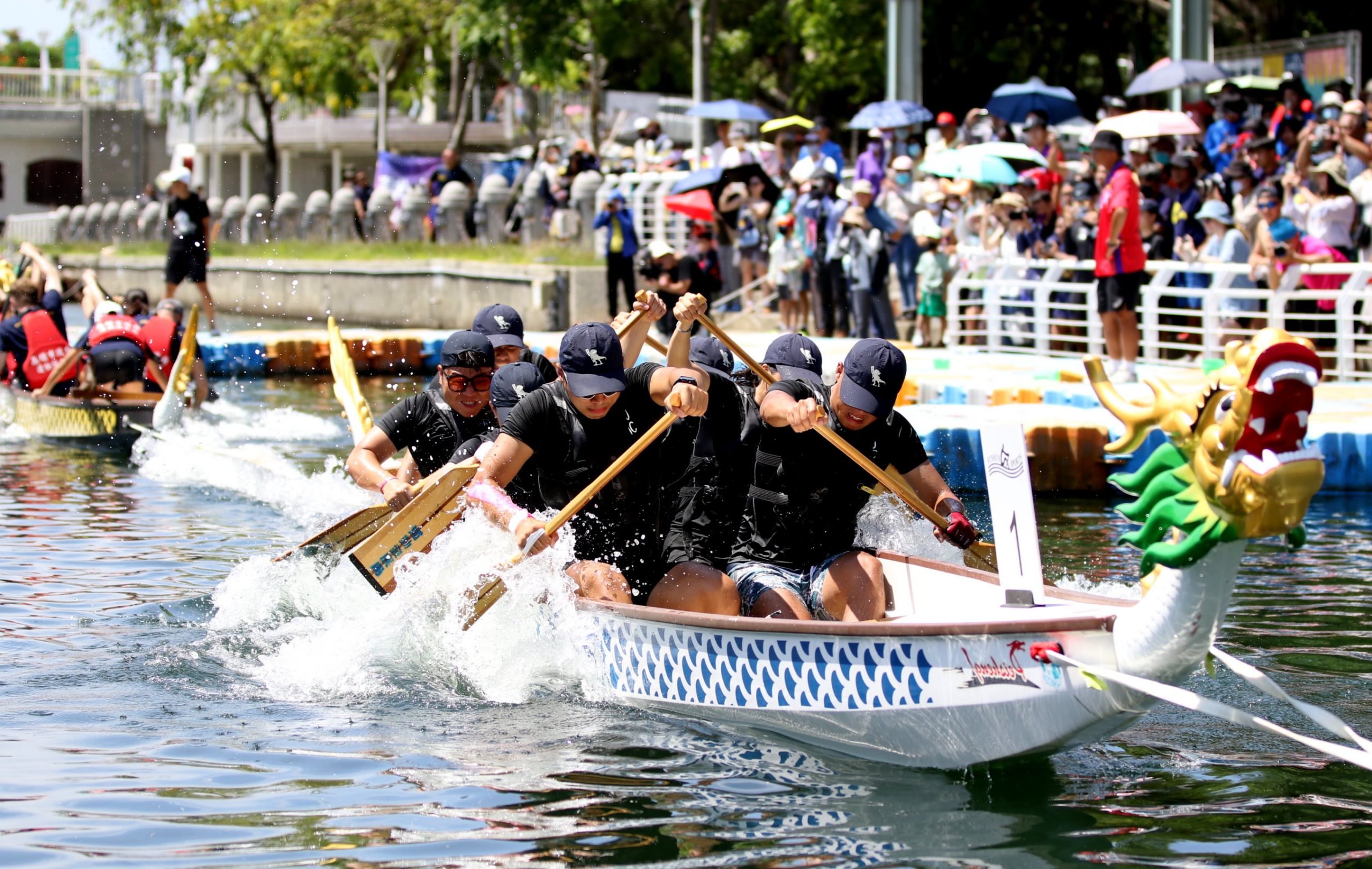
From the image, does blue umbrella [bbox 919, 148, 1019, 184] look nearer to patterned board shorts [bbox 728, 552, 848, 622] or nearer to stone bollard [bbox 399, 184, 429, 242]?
patterned board shorts [bbox 728, 552, 848, 622]

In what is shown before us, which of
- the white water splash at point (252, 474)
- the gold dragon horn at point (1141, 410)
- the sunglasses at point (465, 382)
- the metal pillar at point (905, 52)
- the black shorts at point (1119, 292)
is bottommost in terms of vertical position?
the white water splash at point (252, 474)

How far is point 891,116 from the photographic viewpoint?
63.3ft

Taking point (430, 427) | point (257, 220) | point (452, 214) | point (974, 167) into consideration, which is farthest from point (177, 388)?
point (257, 220)

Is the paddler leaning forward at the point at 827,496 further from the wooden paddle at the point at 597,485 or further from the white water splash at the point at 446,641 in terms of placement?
the white water splash at the point at 446,641

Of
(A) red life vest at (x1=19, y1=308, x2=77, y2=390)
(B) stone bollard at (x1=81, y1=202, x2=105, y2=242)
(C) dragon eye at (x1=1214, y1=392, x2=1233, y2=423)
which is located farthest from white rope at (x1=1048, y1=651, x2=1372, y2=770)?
(B) stone bollard at (x1=81, y1=202, x2=105, y2=242)

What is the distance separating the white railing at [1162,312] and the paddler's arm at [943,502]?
6.55 m

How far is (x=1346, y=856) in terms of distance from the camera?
216 inches

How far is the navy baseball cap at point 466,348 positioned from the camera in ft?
29.2

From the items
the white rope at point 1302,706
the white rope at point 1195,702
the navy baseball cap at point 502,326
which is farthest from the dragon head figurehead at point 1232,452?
the navy baseball cap at point 502,326

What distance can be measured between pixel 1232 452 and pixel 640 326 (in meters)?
4.16

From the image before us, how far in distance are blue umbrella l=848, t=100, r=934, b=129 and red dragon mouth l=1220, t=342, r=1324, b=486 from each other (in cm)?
1455

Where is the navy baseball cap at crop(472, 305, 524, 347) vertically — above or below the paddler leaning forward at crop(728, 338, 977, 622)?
above

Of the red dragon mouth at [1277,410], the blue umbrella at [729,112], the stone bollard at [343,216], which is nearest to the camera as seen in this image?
the red dragon mouth at [1277,410]

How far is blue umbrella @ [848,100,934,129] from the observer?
62.9 ft
